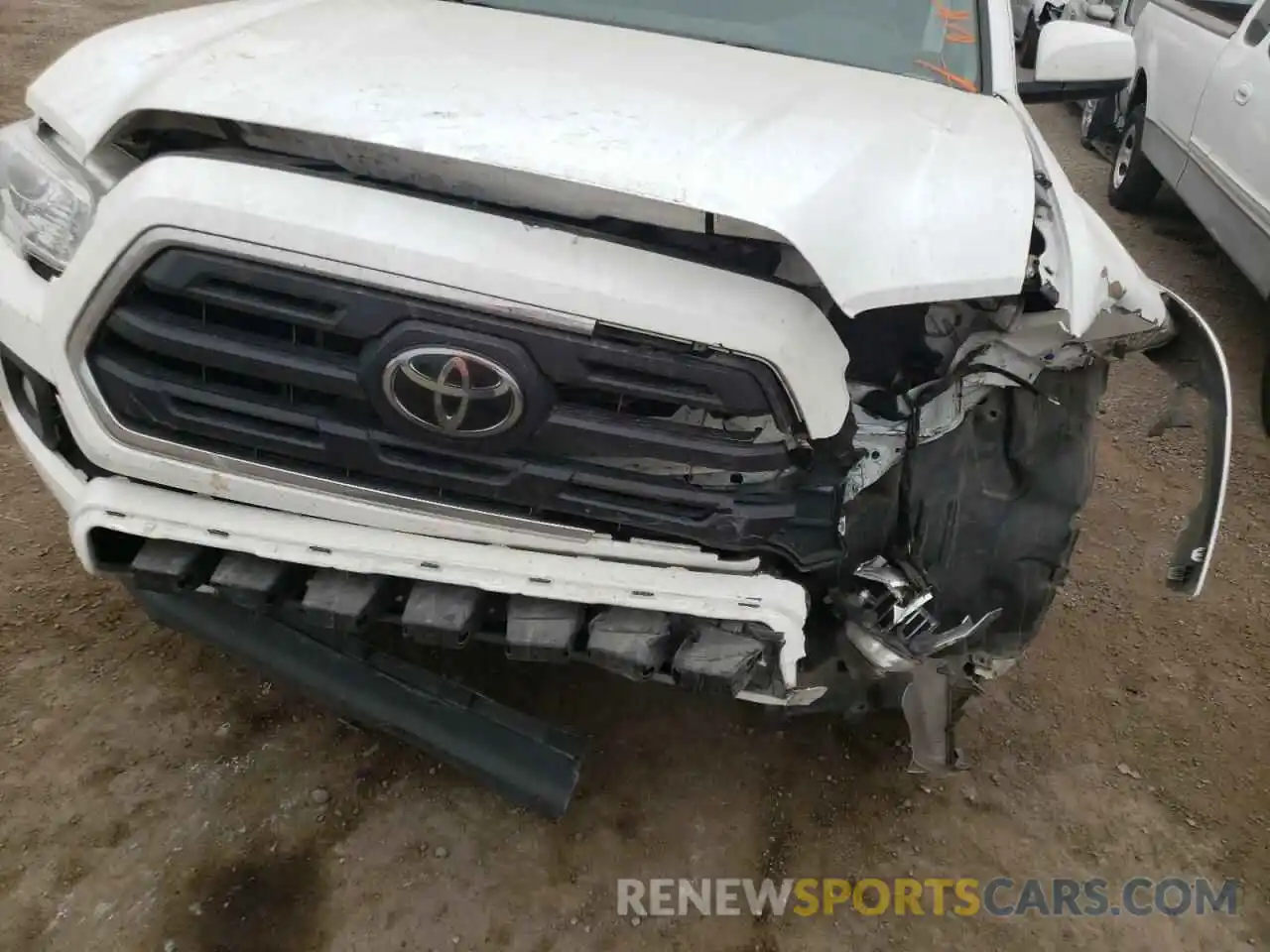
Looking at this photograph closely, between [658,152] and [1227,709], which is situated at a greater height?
[658,152]

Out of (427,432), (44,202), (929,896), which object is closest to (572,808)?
(929,896)

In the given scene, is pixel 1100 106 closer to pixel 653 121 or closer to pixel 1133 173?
pixel 1133 173

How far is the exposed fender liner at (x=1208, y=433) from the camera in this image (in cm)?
201

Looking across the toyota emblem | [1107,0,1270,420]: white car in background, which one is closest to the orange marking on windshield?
the toyota emblem

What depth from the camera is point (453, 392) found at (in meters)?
1.66

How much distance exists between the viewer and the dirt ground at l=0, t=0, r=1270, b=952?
6.89ft

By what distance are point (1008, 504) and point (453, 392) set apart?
4.12 feet

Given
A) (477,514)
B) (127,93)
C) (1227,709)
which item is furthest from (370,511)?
(1227,709)

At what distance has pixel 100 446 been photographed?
1.88 metres

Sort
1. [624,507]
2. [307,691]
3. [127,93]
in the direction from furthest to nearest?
[307,691] < [127,93] < [624,507]

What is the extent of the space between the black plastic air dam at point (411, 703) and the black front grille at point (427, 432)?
0.53 meters

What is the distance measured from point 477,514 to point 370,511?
0.21 meters

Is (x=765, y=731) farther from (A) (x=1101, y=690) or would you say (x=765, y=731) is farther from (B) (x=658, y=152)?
(B) (x=658, y=152)

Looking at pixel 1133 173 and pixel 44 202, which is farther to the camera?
pixel 1133 173
